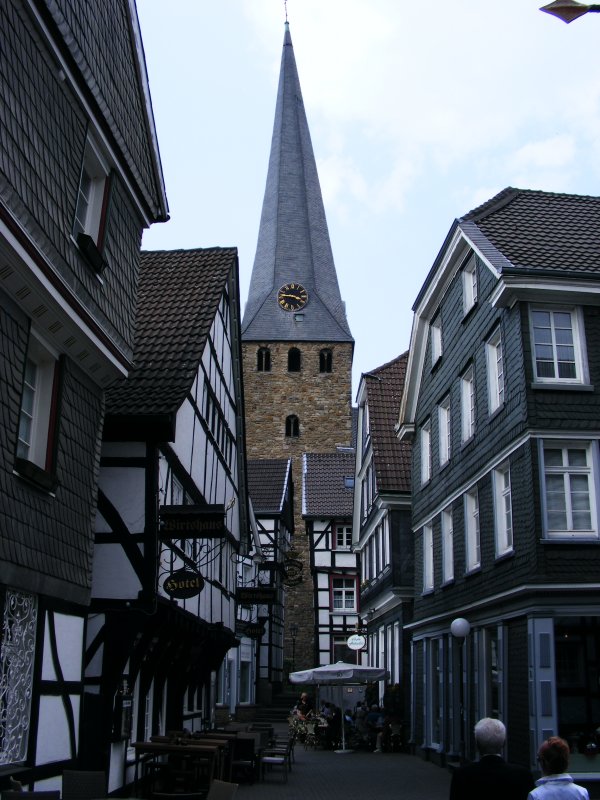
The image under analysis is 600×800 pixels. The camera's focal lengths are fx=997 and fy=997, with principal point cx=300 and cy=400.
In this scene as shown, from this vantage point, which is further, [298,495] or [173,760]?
[298,495]

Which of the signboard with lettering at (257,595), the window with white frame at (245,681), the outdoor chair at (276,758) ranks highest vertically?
the signboard with lettering at (257,595)

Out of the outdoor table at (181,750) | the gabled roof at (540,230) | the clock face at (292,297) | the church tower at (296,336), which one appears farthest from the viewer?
the clock face at (292,297)

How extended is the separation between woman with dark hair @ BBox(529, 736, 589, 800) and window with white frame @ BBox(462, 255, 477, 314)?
1300 centimetres

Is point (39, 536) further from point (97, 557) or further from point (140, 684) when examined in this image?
point (140, 684)

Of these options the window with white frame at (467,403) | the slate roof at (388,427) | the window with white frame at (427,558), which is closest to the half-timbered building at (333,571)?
the slate roof at (388,427)

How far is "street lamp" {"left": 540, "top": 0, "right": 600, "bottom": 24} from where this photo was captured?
20.0 ft

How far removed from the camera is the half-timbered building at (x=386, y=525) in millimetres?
24547

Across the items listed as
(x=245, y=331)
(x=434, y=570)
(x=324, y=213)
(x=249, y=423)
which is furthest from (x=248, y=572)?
(x=324, y=213)

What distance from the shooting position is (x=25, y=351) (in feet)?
30.0

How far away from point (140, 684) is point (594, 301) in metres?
8.67

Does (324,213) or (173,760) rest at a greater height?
(324,213)

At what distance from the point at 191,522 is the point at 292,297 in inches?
1985

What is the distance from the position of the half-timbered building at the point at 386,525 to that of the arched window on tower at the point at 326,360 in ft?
87.1

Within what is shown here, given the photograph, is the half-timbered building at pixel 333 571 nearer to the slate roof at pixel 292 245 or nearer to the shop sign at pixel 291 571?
the shop sign at pixel 291 571
